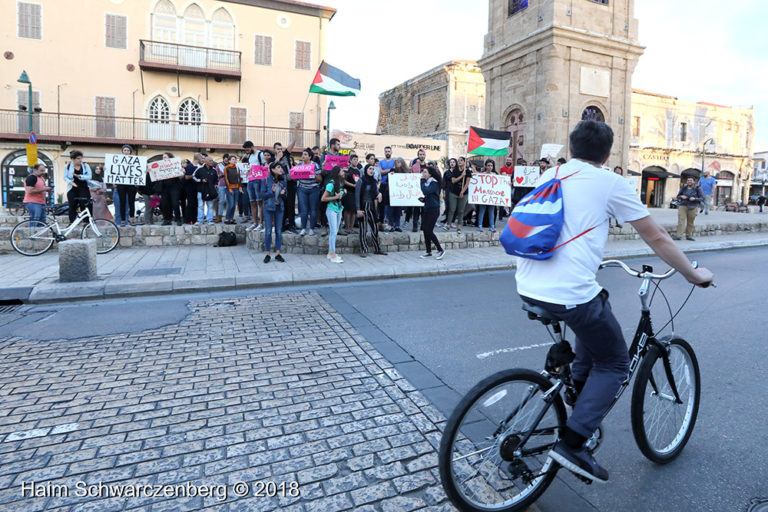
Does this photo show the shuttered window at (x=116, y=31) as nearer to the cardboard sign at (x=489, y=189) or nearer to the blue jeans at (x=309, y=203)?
the blue jeans at (x=309, y=203)

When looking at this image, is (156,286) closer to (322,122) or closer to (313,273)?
(313,273)

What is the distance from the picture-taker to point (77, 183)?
1092cm

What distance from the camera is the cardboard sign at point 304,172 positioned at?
10.5 metres

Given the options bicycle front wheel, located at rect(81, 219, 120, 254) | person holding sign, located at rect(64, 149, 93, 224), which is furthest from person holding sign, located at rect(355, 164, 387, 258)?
person holding sign, located at rect(64, 149, 93, 224)

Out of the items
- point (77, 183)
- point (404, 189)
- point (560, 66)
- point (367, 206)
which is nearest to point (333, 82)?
point (404, 189)

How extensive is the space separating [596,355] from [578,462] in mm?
540

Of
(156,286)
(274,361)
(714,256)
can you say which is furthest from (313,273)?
(714,256)

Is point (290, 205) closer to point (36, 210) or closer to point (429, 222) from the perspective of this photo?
point (429, 222)

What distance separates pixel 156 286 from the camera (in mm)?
7672

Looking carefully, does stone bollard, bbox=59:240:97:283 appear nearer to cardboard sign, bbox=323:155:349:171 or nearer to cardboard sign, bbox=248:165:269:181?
cardboard sign, bbox=248:165:269:181

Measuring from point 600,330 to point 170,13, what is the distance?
31853 mm

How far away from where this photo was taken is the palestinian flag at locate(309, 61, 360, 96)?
556 inches

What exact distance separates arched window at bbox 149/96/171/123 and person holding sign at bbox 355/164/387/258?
71.6 feet

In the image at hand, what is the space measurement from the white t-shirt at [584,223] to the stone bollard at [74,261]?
778cm
